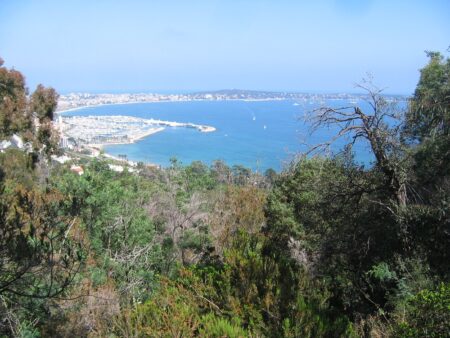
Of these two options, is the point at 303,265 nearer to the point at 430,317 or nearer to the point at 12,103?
the point at 430,317

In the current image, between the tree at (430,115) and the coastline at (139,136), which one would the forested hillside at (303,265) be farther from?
the coastline at (139,136)

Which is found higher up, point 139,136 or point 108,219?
point 108,219

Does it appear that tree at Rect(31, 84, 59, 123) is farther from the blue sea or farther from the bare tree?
the blue sea

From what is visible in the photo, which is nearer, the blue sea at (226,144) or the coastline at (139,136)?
the blue sea at (226,144)

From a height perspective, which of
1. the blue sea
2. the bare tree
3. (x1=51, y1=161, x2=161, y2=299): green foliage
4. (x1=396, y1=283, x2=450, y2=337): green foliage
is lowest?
the blue sea

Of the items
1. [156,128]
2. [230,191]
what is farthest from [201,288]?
[156,128]

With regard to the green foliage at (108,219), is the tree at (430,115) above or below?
above

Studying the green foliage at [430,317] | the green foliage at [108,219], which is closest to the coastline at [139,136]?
the green foliage at [108,219]

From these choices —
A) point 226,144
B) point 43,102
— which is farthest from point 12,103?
point 226,144

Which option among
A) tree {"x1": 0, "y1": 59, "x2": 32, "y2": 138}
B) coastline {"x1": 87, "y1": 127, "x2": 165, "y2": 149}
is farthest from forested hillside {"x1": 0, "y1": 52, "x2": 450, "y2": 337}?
coastline {"x1": 87, "y1": 127, "x2": 165, "y2": 149}
